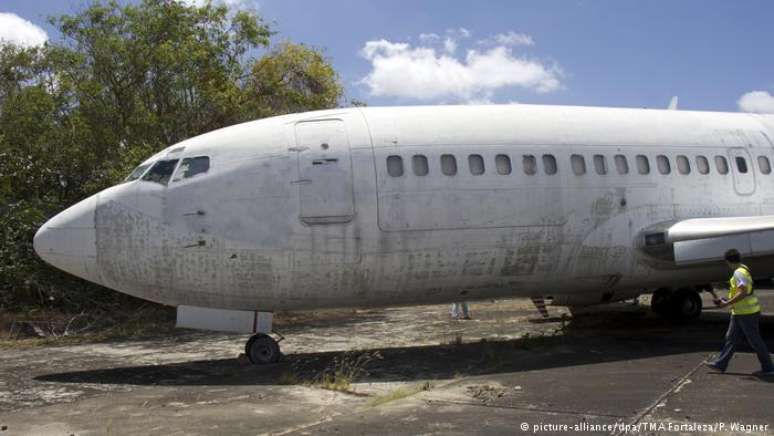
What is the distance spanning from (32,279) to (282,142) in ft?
32.3

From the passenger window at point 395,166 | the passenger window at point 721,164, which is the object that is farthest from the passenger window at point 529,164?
the passenger window at point 721,164

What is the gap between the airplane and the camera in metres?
9.56

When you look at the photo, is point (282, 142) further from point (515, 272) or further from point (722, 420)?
point (722, 420)

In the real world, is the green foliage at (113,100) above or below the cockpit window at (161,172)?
above

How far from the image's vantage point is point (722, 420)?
20.9 feet

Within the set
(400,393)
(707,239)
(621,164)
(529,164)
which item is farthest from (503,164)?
(400,393)

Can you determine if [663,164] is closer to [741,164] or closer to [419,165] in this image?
[741,164]

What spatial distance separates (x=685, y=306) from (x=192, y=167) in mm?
11227

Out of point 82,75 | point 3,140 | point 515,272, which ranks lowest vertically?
point 515,272

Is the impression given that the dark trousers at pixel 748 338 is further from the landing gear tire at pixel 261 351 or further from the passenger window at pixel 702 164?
the landing gear tire at pixel 261 351

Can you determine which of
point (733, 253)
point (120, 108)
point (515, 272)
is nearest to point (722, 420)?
point (733, 253)

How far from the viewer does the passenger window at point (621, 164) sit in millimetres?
11469

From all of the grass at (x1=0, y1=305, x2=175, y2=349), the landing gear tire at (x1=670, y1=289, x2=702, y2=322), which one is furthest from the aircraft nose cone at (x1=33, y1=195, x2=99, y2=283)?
the landing gear tire at (x1=670, y1=289, x2=702, y2=322)

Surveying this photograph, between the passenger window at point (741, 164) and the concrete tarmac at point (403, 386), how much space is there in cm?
307
